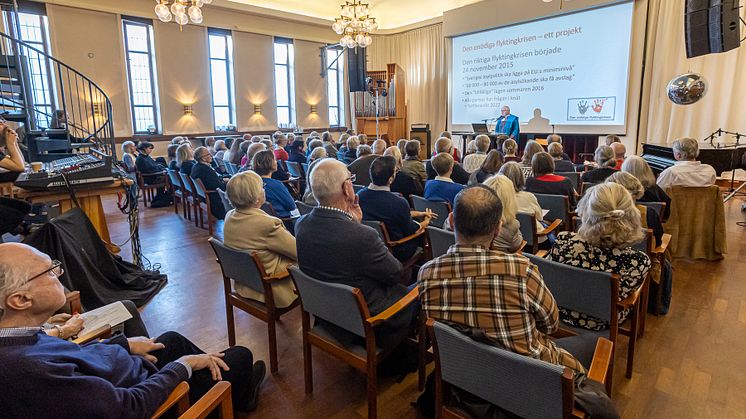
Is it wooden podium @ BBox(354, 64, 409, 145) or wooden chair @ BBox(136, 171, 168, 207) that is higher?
wooden podium @ BBox(354, 64, 409, 145)

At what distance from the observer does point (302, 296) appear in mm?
1992

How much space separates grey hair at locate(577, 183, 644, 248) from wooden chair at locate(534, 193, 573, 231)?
1.42 meters

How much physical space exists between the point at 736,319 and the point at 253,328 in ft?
10.9

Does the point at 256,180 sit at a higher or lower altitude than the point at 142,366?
higher

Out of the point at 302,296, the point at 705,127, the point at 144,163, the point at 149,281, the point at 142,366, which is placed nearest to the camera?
the point at 142,366

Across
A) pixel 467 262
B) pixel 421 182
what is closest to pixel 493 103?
pixel 421 182

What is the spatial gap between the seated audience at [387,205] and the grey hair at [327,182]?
0.84 meters

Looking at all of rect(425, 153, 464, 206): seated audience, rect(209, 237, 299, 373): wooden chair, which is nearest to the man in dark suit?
rect(209, 237, 299, 373): wooden chair

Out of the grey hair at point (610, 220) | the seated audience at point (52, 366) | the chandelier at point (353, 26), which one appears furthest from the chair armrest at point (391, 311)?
the chandelier at point (353, 26)

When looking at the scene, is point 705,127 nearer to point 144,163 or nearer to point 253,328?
point 253,328

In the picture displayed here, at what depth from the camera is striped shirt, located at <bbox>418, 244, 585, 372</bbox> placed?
1.29 meters

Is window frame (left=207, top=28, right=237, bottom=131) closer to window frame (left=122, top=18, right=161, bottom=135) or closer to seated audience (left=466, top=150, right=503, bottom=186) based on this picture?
window frame (left=122, top=18, right=161, bottom=135)

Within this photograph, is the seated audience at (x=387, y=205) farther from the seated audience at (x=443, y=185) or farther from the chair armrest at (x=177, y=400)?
the chair armrest at (x=177, y=400)

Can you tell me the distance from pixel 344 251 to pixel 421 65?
1204cm
